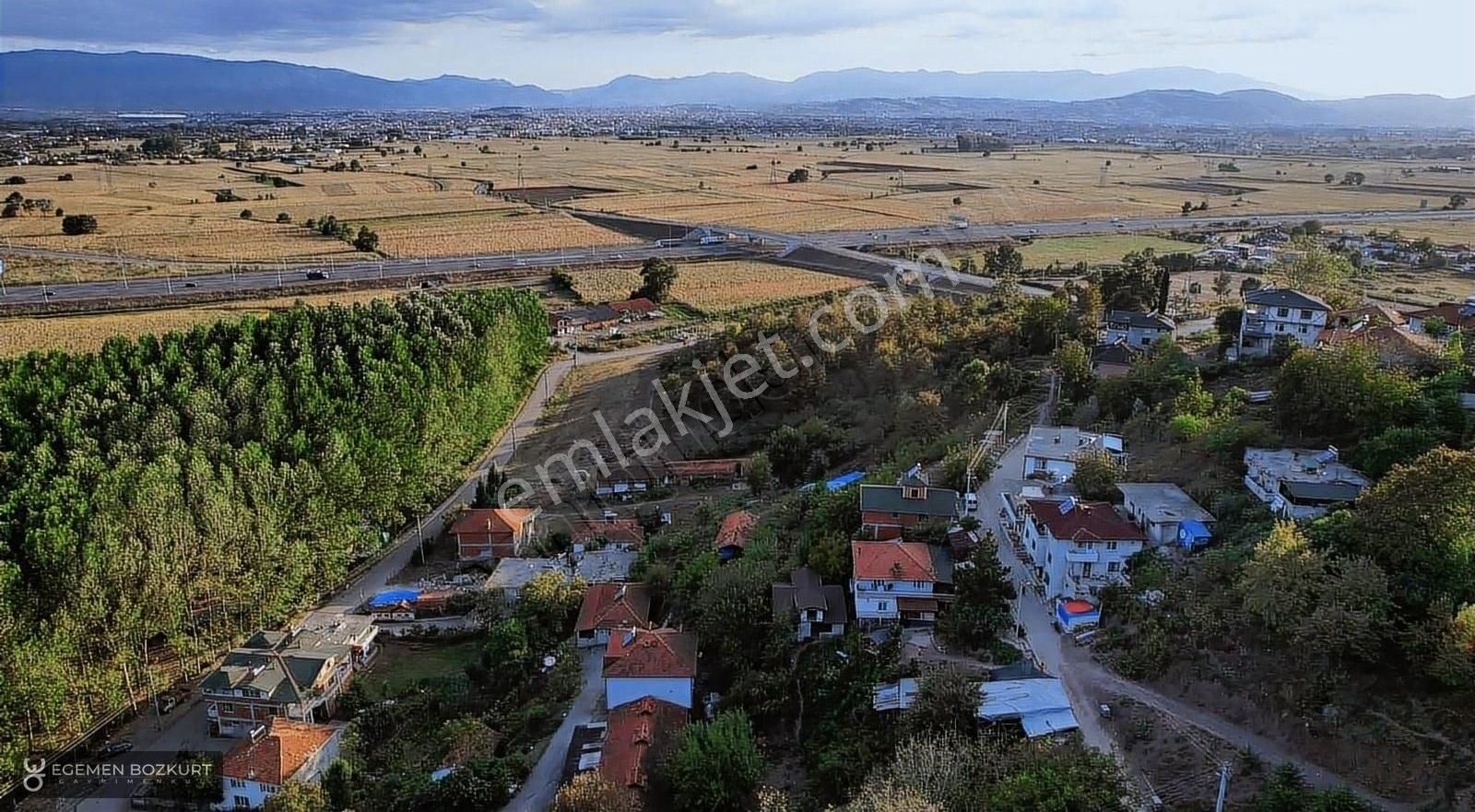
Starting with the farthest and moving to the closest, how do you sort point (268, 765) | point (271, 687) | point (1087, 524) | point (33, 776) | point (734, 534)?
point (734, 534), point (1087, 524), point (271, 687), point (33, 776), point (268, 765)

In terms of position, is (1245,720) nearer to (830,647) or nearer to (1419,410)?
(830,647)

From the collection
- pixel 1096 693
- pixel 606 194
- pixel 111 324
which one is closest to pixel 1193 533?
pixel 1096 693

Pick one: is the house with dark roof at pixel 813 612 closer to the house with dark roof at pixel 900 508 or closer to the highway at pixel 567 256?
the house with dark roof at pixel 900 508

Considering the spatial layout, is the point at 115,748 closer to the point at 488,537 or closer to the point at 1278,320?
the point at 488,537

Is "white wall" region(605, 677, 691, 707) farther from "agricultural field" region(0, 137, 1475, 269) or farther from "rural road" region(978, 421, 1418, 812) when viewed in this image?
"agricultural field" region(0, 137, 1475, 269)

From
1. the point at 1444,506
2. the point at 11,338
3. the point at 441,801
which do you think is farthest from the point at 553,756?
the point at 11,338

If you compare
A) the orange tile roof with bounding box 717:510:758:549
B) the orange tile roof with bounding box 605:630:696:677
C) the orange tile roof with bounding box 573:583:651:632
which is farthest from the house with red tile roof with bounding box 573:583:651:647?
the orange tile roof with bounding box 717:510:758:549

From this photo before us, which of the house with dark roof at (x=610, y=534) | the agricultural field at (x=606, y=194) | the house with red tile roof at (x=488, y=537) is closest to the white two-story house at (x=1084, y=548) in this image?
the house with dark roof at (x=610, y=534)
